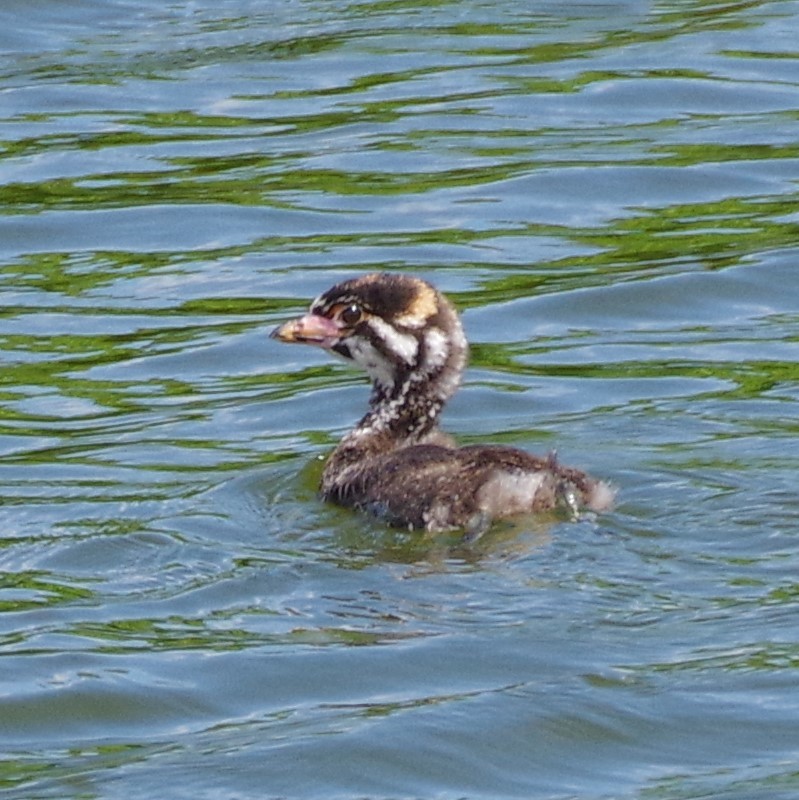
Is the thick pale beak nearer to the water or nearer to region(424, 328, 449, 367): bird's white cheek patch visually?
region(424, 328, 449, 367): bird's white cheek patch

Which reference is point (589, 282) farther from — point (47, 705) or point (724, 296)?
Answer: point (47, 705)

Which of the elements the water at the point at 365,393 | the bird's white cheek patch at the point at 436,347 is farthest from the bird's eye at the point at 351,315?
the water at the point at 365,393

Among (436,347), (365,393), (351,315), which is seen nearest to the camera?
(436,347)

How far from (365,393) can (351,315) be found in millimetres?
1768

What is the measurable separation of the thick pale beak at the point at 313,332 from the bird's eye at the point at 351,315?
47 millimetres

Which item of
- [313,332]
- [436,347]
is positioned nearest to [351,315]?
[313,332]

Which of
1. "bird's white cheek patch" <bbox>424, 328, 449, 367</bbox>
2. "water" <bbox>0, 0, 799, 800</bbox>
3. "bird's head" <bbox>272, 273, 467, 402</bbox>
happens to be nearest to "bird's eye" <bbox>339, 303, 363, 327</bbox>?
"bird's head" <bbox>272, 273, 467, 402</bbox>

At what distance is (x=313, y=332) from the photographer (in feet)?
39.2

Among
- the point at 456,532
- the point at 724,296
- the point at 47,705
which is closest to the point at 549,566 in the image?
the point at 456,532

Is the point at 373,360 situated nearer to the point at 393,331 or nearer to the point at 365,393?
the point at 393,331

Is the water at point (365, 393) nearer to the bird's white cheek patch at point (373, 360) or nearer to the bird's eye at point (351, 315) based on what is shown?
the bird's white cheek patch at point (373, 360)

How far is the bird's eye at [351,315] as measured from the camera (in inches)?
468

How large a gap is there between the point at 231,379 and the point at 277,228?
9.36ft

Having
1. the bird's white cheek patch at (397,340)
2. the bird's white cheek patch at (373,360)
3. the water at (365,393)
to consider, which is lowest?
the water at (365,393)
